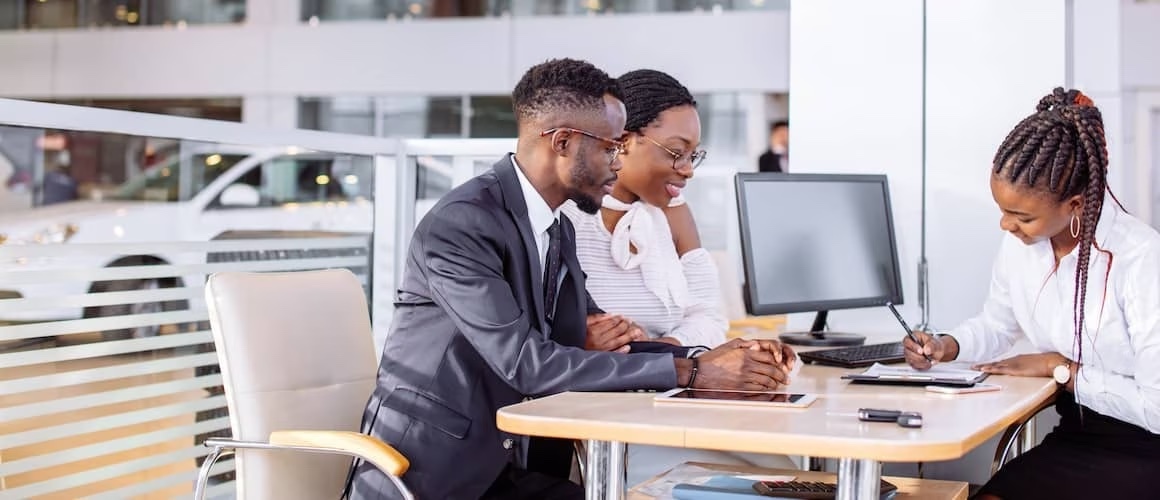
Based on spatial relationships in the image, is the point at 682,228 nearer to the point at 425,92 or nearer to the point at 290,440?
the point at 290,440

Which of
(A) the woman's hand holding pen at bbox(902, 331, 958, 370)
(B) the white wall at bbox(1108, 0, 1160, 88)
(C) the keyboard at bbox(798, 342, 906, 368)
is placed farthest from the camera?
(B) the white wall at bbox(1108, 0, 1160, 88)

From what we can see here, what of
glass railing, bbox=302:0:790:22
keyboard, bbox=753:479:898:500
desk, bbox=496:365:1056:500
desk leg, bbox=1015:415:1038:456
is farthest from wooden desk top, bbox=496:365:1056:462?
glass railing, bbox=302:0:790:22

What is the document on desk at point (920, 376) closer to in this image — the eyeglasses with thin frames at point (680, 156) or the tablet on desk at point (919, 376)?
the tablet on desk at point (919, 376)

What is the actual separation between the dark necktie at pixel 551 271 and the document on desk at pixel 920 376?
62 cm

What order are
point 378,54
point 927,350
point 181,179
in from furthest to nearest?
point 378,54, point 181,179, point 927,350

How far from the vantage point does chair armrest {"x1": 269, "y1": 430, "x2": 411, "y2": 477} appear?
6.63 feet

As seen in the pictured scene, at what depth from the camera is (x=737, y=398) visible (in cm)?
195

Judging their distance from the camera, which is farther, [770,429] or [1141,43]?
[1141,43]

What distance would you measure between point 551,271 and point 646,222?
675 millimetres

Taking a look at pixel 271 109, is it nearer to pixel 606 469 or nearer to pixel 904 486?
pixel 904 486

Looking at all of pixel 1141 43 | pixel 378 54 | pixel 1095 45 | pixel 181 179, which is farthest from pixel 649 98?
pixel 378 54

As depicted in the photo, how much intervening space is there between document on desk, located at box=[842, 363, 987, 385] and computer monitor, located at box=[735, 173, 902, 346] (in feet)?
1.70

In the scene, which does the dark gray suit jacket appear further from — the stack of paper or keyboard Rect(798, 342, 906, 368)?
keyboard Rect(798, 342, 906, 368)

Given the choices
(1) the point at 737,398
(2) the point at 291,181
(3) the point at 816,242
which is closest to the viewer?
(1) the point at 737,398
